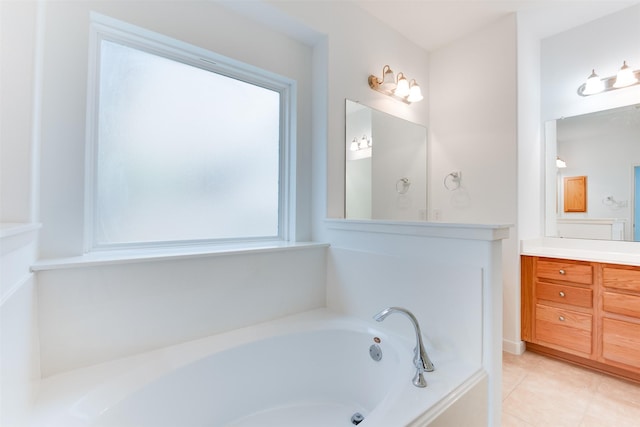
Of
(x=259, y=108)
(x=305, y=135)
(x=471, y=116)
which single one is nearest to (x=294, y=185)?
(x=305, y=135)

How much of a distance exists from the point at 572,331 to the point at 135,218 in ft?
9.87

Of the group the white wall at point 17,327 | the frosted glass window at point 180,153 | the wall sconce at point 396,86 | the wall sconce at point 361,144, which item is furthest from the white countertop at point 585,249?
the white wall at point 17,327

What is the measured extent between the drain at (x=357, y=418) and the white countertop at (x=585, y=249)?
1819 mm

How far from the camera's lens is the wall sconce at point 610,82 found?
6.96ft

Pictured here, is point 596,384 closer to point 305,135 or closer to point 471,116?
point 471,116

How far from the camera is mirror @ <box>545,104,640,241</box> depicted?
7.06ft

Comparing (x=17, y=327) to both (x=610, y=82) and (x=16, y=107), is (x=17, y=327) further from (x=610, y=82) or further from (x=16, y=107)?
(x=610, y=82)

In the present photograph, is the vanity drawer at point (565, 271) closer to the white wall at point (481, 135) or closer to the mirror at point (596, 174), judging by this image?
the white wall at point (481, 135)

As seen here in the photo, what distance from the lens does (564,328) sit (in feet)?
6.77

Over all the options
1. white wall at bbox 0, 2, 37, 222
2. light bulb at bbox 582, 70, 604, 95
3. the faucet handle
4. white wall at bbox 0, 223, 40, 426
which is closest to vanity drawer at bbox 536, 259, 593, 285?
light bulb at bbox 582, 70, 604, 95

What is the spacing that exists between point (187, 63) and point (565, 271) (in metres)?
2.99

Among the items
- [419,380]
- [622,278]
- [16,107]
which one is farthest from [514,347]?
[16,107]

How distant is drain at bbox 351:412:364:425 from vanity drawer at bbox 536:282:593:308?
1.75m

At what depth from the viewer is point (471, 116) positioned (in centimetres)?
260
